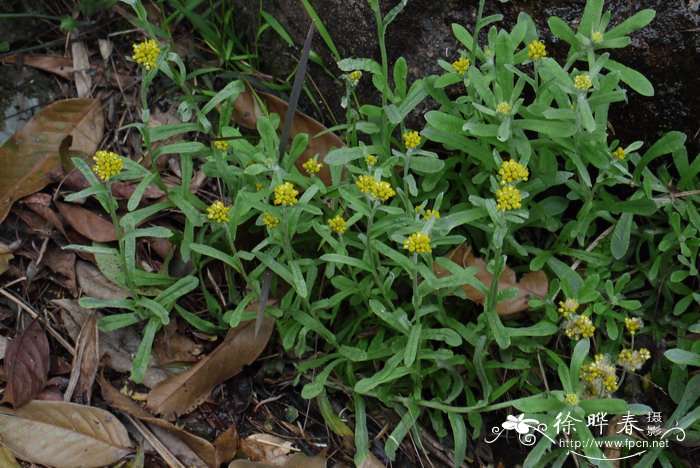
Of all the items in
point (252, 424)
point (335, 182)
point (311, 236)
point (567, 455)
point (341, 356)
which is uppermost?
point (335, 182)

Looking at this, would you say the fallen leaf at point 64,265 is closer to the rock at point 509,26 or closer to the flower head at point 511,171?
the rock at point 509,26

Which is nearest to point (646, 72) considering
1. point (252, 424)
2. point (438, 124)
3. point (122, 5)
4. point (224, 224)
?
point (438, 124)

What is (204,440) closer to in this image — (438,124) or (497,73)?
(438,124)

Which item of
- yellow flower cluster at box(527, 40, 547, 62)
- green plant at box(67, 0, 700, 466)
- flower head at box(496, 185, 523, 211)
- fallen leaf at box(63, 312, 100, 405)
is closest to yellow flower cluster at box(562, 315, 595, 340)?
green plant at box(67, 0, 700, 466)

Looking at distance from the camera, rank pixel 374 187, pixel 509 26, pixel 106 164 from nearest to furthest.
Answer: pixel 374 187 → pixel 106 164 → pixel 509 26

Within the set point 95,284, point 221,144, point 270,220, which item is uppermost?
point 221,144

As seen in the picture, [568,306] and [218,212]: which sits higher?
[218,212]

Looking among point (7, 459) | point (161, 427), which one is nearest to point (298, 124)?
point (161, 427)

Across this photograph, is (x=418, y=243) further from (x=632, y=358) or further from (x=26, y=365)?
(x=26, y=365)
